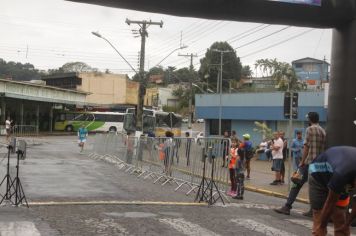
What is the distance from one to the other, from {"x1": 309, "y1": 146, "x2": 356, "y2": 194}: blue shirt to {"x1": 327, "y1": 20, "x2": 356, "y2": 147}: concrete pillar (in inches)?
197

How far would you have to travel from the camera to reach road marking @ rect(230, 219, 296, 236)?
8.82m

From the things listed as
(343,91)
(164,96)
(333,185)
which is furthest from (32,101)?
(164,96)

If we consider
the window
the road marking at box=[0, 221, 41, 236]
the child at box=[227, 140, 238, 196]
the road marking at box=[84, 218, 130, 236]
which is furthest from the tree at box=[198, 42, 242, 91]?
the road marking at box=[0, 221, 41, 236]

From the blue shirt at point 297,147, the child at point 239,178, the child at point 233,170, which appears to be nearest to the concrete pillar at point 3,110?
the blue shirt at point 297,147

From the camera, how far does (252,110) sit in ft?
124

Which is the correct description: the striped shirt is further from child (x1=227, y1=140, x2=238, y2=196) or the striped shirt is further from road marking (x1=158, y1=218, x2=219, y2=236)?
child (x1=227, y1=140, x2=238, y2=196)

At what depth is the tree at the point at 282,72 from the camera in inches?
2242

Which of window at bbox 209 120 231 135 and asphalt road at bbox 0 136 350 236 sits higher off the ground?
window at bbox 209 120 231 135

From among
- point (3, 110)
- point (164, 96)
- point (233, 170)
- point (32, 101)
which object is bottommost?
point (233, 170)

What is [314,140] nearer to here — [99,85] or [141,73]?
[141,73]

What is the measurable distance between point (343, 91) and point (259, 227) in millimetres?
3453

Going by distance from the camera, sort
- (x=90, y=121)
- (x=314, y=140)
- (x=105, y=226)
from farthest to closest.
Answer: (x=90, y=121) → (x=314, y=140) → (x=105, y=226)

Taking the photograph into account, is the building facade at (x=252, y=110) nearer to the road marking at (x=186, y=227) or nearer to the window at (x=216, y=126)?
the window at (x=216, y=126)

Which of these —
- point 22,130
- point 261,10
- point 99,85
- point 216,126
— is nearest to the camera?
point 261,10
